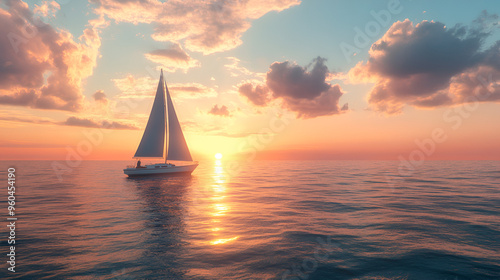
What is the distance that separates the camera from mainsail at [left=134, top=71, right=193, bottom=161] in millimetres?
50250

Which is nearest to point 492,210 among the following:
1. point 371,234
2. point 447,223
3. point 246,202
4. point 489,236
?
point 447,223

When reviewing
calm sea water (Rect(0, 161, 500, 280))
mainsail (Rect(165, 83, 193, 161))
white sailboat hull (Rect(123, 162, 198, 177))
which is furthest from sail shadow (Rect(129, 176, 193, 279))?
mainsail (Rect(165, 83, 193, 161))

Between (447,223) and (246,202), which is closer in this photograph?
(447,223)

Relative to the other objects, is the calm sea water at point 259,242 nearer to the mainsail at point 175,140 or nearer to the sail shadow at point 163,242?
the sail shadow at point 163,242

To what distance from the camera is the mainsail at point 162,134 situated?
50250mm

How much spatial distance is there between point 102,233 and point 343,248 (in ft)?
40.9

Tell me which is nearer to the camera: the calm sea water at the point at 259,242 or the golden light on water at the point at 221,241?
the calm sea water at the point at 259,242

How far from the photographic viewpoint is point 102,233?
1337cm

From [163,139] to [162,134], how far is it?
1.09m

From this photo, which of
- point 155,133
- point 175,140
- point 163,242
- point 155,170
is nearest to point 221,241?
point 163,242

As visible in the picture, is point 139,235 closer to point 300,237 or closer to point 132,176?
point 300,237

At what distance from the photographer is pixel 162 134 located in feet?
168

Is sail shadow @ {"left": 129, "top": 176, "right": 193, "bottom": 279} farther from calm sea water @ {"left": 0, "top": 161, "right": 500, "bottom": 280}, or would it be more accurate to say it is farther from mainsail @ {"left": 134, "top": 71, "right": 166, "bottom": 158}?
mainsail @ {"left": 134, "top": 71, "right": 166, "bottom": 158}

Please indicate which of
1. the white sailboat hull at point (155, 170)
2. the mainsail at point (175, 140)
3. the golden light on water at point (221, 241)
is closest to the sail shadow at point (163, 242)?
the golden light on water at point (221, 241)
